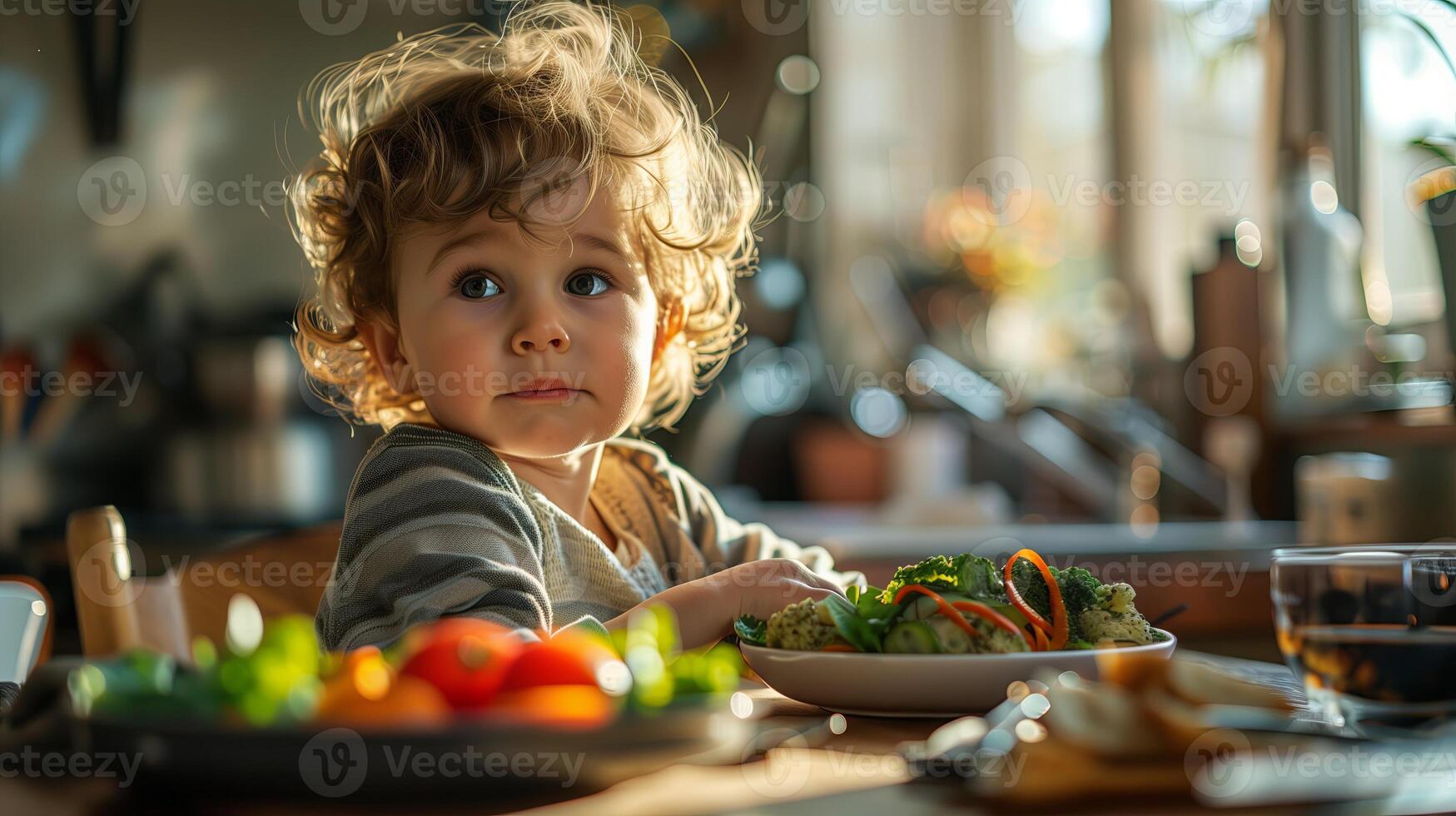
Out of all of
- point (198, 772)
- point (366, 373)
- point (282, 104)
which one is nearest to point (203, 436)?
point (282, 104)

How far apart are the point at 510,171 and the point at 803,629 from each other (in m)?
0.41

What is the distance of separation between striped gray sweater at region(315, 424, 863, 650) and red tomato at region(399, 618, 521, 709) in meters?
0.18

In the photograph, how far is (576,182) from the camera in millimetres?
871

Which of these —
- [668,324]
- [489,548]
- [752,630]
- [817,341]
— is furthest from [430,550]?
[817,341]

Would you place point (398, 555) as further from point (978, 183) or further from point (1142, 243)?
point (978, 183)

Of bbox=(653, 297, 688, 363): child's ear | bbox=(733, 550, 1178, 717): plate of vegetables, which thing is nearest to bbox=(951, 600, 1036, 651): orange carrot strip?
bbox=(733, 550, 1178, 717): plate of vegetables

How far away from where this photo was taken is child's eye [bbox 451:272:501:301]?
2.76 feet

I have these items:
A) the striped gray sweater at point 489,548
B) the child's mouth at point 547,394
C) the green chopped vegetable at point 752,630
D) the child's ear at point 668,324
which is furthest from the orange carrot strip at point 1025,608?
the child's ear at point 668,324

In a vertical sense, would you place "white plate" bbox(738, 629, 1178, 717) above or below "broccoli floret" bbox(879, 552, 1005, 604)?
below

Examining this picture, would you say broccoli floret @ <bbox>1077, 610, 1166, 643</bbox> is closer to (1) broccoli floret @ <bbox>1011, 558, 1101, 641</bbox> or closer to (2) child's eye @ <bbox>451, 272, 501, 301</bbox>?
(1) broccoli floret @ <bbox>1011, 558, 1101, 641</bbox>

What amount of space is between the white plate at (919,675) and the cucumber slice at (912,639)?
0.04 feet

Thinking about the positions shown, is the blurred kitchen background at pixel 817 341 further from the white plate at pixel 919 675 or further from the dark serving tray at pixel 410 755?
the dark serving tray at pixel 410 755

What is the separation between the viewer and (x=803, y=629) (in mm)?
642

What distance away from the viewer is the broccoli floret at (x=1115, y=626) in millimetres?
647
